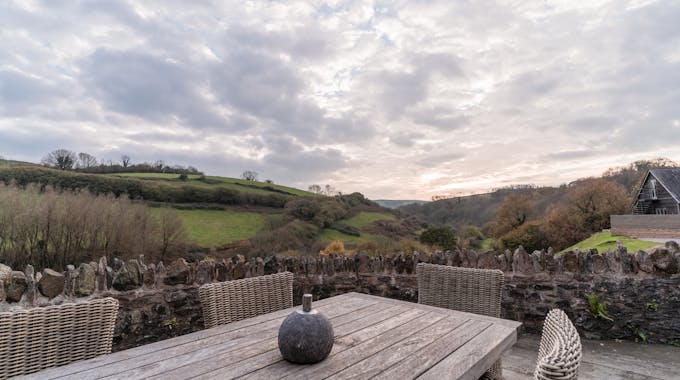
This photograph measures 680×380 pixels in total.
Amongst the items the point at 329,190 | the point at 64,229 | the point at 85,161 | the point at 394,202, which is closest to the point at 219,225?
the point at 85,161

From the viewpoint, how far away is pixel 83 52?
14.7ft

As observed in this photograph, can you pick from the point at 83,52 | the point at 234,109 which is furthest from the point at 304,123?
the point at 83,52

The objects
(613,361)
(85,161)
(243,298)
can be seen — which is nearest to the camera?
(243,298)

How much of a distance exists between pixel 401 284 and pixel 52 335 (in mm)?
2856

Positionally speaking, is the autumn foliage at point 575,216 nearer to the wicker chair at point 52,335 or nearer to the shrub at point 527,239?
the shrub at point 527,239

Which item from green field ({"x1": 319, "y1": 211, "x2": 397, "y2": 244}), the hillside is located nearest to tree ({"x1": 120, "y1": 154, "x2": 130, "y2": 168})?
the hillside

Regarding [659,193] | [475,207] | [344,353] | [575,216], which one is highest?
[659,193]

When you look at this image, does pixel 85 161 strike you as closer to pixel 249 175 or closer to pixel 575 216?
A: pixel 249 175

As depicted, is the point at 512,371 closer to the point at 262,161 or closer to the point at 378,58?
the point at 378,58

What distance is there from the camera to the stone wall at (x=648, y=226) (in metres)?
6.06

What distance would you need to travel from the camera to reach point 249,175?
567 inches

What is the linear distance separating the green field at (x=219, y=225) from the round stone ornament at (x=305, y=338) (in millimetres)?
6460

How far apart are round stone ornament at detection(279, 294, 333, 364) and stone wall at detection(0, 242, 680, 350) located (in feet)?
6.92

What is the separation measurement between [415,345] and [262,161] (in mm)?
7049
